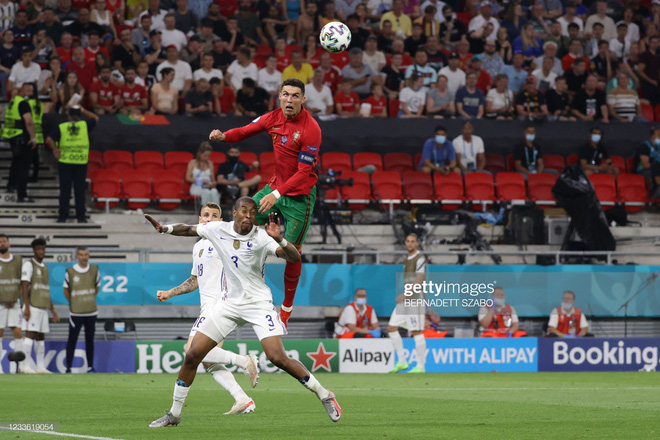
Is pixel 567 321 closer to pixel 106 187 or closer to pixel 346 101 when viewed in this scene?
pixel 346 101

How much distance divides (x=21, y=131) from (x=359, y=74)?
303 inches

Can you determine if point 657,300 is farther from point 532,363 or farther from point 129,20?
point 129,20

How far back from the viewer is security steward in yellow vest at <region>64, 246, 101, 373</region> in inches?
691

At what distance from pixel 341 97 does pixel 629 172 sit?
6.94 m

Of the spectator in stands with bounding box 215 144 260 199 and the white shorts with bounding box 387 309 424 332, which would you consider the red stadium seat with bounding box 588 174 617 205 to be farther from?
the spectator in stands with bounding box 215 144 260 199

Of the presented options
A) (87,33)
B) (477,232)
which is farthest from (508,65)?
(87,33)

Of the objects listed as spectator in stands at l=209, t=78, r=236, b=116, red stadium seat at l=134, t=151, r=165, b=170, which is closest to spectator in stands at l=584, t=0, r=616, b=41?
spectator in stands at l=209, t=78, r=236, b=116

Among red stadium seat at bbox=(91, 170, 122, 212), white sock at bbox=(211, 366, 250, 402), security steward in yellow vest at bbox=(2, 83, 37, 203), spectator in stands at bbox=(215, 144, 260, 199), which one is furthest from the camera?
red stadium seat at bbox=(91, 170, 122, 212)

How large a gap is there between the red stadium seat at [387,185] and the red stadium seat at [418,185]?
192 millimetres

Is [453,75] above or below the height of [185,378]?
above

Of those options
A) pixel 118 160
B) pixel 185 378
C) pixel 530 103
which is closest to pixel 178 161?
pixel 118 160

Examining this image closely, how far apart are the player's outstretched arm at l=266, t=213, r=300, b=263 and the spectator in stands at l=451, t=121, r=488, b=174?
1445 centimetres

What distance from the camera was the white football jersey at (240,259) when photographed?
9.24 m

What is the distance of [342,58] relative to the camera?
81.0 feet
